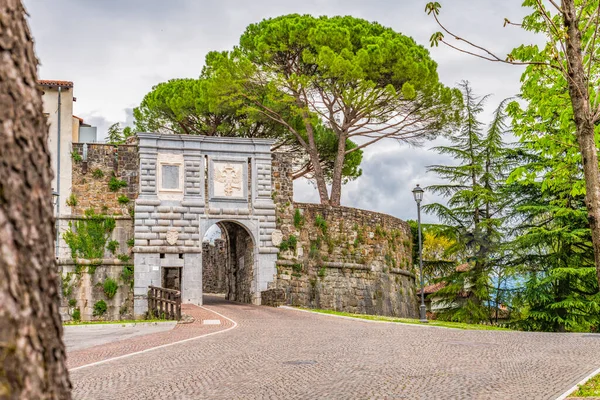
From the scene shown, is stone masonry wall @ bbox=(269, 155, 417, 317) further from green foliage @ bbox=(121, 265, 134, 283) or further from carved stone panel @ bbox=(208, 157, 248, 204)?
green foliage @ bbox=(121, 265, 134, 283)

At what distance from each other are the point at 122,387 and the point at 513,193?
19769mm

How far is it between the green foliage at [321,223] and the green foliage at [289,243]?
143 centimetres

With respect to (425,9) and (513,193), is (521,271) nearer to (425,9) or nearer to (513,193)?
(513,193)

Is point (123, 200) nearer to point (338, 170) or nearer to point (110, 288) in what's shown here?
point (110, 288)

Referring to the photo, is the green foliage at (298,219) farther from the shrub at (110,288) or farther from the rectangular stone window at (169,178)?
the shrub at (110,288)

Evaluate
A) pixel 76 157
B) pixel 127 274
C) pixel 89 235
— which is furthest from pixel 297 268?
pixel 76 157

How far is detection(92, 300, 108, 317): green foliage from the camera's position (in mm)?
27562

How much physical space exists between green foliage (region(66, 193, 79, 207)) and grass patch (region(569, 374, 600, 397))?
2281 centimetres

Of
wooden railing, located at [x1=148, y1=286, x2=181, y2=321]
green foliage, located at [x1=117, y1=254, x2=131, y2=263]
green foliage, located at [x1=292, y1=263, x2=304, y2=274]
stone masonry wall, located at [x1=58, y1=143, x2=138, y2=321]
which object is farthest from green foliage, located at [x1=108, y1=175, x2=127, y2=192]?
green foliage, located at [x1=292, y1=263, x2=304, y2=274]

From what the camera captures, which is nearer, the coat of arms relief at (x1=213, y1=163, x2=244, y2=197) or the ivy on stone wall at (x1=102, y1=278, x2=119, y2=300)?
the ivy on stone wall at (x1=102, y1=278, x2=119, y2=300)

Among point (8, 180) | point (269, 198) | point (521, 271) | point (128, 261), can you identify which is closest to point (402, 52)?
point (269, 198)

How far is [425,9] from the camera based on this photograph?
8.02 meters

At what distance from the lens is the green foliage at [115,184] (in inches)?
1131

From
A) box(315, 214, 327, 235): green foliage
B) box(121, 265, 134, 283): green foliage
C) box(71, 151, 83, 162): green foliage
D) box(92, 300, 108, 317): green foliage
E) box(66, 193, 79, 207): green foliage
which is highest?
box(71, 151, 83, 162): green foliage
